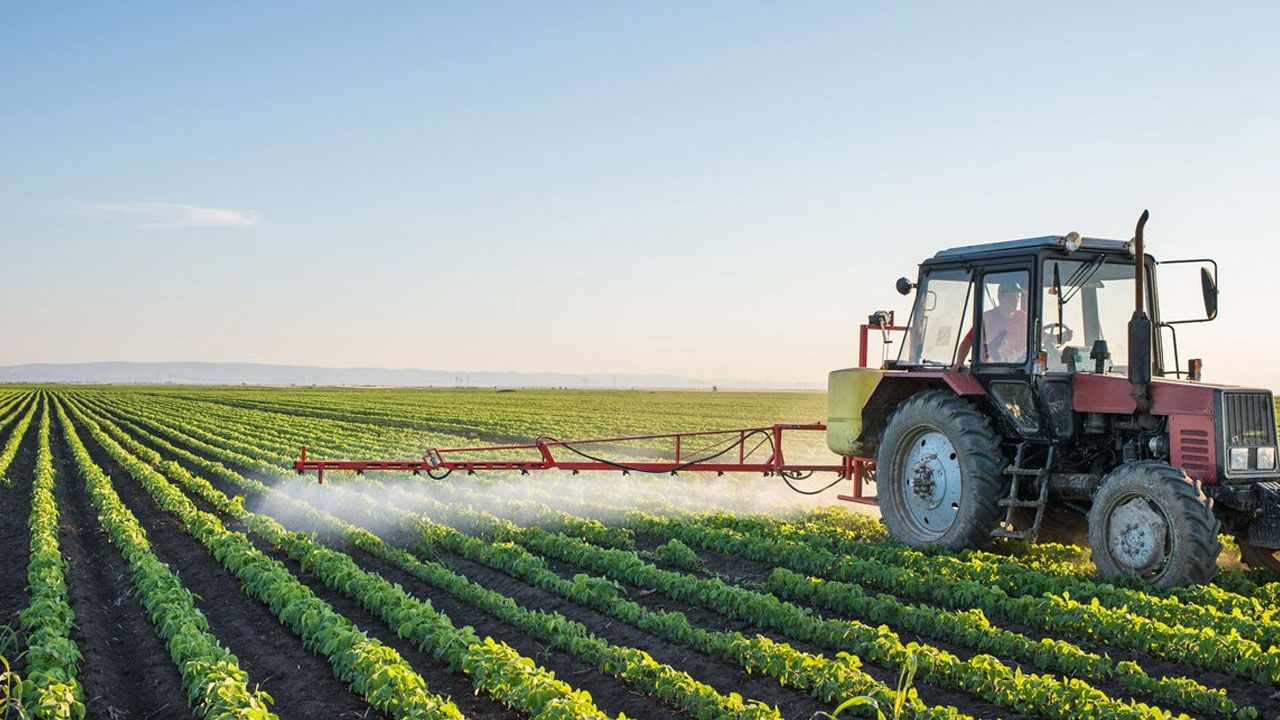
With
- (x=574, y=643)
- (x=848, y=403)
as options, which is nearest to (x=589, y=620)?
(x=574, y=643)

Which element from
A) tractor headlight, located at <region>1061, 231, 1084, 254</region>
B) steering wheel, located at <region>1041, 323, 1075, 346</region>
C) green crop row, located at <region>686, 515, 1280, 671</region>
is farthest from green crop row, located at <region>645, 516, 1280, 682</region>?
tractor headlight, located at <region>1061, 231, 1084, 254</region>

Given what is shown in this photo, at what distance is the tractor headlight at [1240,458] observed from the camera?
7.57 m

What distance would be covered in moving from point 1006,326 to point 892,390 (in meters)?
1.46

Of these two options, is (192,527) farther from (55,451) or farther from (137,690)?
(55,451)

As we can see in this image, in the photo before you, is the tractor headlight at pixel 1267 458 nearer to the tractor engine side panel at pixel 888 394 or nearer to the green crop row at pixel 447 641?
the tractor engine side panel at pixel 888 394

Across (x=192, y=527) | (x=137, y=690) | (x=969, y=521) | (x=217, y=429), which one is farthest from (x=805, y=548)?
(x=217, y=429)

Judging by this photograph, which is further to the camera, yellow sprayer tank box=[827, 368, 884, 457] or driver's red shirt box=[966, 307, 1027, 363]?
yellow sprayer tank box=[827, 368, 884, 457]

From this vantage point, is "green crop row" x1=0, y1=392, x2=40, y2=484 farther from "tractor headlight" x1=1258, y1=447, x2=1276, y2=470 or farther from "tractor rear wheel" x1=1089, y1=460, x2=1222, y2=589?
"tractor headlight" x1=1258, y1=447, x2=1276, y2=470

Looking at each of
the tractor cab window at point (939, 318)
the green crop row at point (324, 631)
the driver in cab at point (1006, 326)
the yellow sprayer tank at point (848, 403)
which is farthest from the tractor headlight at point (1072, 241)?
the green crop row at point (324, 631)

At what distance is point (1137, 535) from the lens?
7.49m

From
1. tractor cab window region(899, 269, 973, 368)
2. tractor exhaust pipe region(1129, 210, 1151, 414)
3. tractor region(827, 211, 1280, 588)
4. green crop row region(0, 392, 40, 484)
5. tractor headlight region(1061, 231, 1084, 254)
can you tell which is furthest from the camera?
green crop row region(0, 392, 40, 484)

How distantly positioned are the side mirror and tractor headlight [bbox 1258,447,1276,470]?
107cm

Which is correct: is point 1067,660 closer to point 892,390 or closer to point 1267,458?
point 1267,458

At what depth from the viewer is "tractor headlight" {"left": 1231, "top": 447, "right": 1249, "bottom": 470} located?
24.8 feet
